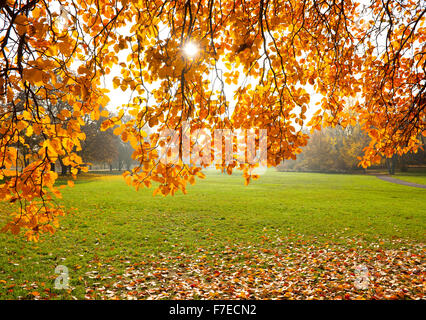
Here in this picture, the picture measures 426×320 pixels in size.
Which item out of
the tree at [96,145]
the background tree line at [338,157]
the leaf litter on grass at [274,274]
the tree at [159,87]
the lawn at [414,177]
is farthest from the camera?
the background tree line at [338,157]

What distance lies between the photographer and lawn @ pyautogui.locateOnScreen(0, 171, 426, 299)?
431cm

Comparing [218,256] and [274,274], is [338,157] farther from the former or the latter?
[274,274]

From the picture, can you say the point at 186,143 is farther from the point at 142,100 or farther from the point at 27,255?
the point at 27,255

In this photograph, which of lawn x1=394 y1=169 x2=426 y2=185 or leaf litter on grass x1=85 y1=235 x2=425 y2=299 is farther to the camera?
lawn x1=394 y1=169 x2=426 y2=185

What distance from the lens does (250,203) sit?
13.6 m

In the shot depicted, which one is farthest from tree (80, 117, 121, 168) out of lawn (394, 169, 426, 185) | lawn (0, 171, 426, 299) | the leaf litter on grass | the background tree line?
lawn (394, 169, 426, 185)

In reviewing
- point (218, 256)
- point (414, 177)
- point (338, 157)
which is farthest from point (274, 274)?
point (338, 157)

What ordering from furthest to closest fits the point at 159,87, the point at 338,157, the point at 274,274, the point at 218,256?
1. the point at 338,157
2. the point at 218,256
3. the point at 274,274
4. the point at 159,87

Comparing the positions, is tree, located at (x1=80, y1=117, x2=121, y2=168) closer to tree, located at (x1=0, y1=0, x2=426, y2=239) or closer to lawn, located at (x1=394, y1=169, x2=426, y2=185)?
tree, located at (x1=0, y1=0, x2=426, y2=239)

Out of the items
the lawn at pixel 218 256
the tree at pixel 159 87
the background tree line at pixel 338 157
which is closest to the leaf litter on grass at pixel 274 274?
the lawn at pixel 218 256

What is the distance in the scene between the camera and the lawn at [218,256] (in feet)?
14.1

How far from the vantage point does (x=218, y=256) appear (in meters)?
6.06

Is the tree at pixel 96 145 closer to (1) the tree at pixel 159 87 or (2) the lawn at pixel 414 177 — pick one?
(1) the tree at pixel 159 87
